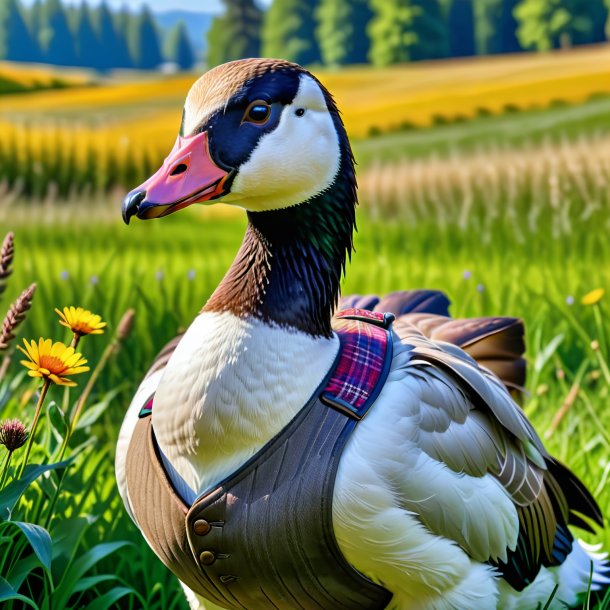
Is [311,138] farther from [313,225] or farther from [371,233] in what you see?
[371,233]

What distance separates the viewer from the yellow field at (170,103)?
19.4 feet

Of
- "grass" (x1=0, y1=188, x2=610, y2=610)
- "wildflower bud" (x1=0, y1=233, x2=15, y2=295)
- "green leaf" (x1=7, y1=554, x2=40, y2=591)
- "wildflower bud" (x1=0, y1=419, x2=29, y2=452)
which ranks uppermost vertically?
"wildflower bud" (x1=0, y1=233, x2=15, y2=295)

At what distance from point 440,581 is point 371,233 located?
3.48 meters

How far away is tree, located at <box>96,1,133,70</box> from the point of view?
7777 millimetres

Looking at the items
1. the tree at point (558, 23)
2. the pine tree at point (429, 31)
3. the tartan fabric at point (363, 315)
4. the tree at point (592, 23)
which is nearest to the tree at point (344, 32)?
the pine tree at point (429, 31)

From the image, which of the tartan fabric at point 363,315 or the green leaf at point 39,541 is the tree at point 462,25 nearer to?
the tartan fabric at point 363,315

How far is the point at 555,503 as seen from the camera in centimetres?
226

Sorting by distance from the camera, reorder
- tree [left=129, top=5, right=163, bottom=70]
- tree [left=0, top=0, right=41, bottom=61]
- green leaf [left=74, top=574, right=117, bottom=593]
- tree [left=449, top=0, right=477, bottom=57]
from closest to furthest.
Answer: green leaf [left=74, top=574, right=117, bottom=593], tree [left=449, top=0, right=477, bottom=57], tree [left=0, top=0, right=41, bottom=61], tree [left=129, top=5, right=163, bottom=70]

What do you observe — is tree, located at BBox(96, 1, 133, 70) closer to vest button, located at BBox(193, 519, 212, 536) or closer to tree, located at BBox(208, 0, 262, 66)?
tree, located at BBox(208, 0, 262, 66)

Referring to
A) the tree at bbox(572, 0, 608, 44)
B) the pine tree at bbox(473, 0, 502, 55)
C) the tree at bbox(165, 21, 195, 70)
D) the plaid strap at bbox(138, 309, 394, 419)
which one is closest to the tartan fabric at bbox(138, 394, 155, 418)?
the plaid strap at bbox(138, 309, 394, 419)

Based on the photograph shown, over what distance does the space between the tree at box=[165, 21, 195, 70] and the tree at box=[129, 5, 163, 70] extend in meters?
0.23

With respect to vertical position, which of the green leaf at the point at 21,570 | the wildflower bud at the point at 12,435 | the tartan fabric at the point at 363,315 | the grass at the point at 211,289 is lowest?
the grass at the point at 211,289

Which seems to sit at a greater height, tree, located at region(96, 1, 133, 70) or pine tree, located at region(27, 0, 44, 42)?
pine tree, located at region(27, 0, 44, 42)

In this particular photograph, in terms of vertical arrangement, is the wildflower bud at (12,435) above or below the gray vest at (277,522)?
above
